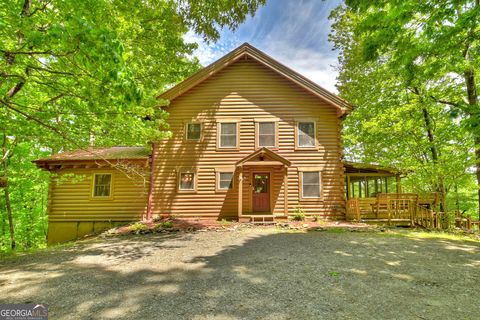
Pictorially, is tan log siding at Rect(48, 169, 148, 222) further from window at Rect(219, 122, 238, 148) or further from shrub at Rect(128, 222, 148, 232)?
window at Rect(219, 122, 238, 148)

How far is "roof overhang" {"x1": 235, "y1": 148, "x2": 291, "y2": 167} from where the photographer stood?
456 inches

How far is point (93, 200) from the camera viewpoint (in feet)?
41.2

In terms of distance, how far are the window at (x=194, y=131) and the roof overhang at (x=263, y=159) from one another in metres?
2.86

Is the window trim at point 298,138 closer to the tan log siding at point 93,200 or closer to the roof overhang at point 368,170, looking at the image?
the roof overhang at point 368,170

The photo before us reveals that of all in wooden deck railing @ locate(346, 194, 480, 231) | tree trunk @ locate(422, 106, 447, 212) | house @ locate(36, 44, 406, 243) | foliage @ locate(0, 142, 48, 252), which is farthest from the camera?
foliage @ locate(0, 142, 48, 252)

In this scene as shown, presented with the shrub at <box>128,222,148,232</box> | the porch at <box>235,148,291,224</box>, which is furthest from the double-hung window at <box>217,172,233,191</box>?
the shrub at <box>128,222,148,232</box>

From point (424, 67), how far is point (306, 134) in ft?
21.3

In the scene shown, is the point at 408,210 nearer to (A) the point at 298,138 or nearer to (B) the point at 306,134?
(B) the point at 306,134

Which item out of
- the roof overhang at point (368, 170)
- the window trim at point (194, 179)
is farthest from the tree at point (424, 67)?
the window trim at point (194, 179)

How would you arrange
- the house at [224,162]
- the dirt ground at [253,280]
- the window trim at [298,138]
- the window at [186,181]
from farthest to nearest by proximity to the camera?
the window trim at [298,138], the window at [186,181], the house at [224,162], the dirt ground at [253,280]

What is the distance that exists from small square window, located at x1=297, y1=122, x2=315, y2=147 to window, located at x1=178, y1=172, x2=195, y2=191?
6.03 meters

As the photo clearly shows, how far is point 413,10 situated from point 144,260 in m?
8.94

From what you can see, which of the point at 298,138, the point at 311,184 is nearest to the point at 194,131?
the point at 298,138

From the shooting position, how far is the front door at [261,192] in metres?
12.5
